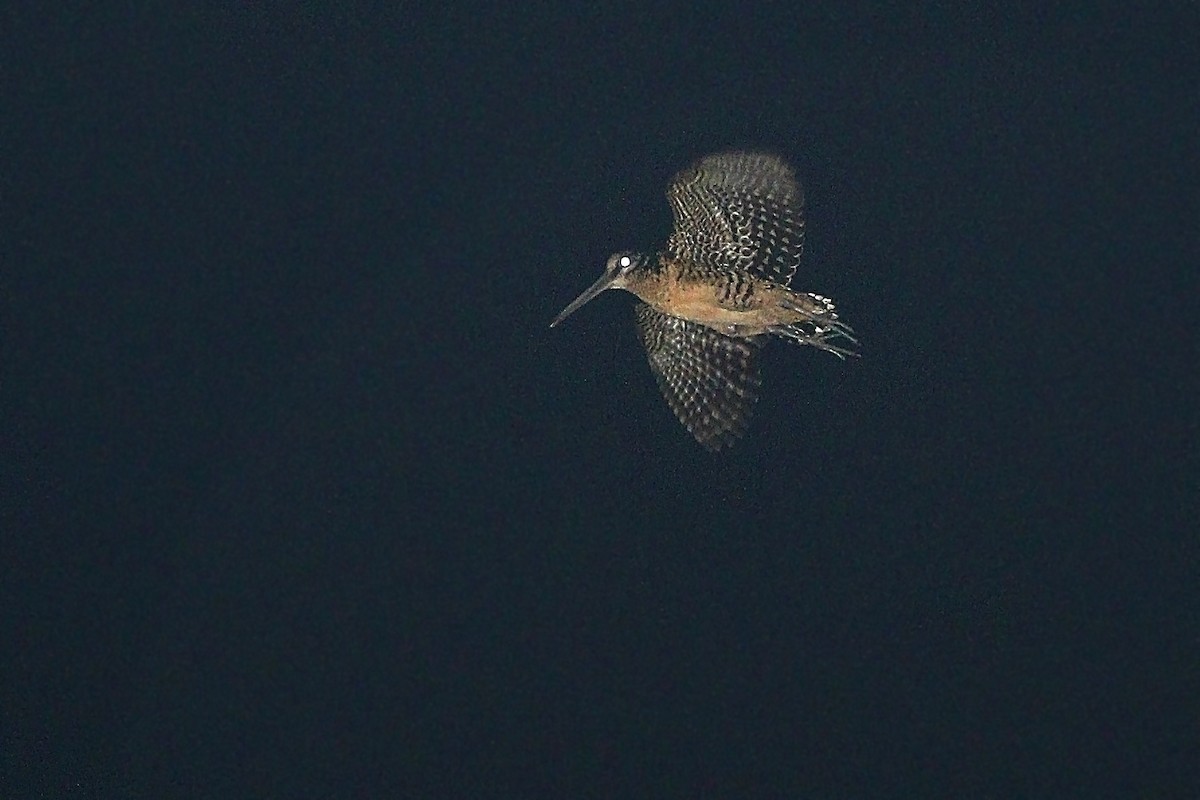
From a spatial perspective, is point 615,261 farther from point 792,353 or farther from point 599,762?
point 599,762

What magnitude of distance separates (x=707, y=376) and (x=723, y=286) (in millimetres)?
171

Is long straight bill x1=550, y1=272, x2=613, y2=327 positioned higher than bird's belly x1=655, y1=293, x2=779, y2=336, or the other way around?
long straight bill x1=550, y1=272, x2=613, y2=327

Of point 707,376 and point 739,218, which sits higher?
point 739,218

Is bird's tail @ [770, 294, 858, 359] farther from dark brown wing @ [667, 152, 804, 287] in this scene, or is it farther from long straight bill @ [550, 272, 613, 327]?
long straight bill @ [550, 272, 613, 327]

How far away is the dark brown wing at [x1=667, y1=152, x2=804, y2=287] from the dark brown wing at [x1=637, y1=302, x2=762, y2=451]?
14cm

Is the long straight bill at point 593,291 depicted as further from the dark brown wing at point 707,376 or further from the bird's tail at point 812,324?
the bird's tail at point 812,324

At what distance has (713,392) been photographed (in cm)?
253

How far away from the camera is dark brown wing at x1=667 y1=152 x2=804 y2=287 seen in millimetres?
2459

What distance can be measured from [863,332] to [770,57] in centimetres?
58

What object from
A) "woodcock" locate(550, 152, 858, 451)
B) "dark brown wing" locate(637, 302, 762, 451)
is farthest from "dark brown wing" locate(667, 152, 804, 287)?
"dark brown wing" locate(637, 302, 762, 451)

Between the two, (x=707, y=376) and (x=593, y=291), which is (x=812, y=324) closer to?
(x=707, y=376)

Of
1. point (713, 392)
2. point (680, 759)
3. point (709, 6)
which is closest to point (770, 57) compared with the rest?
point (709, 6)

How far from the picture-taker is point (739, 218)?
2.46m

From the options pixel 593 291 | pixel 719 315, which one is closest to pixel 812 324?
pixel 719 315
